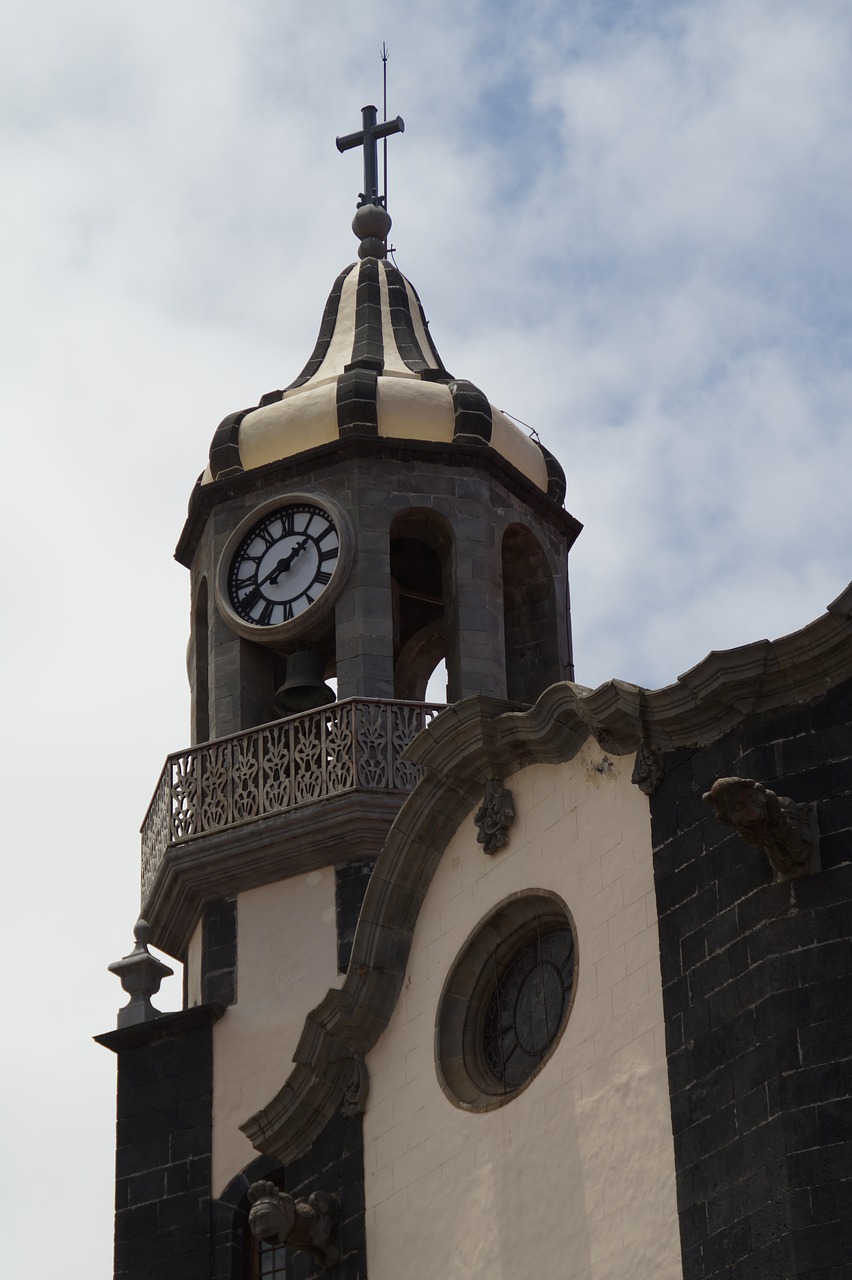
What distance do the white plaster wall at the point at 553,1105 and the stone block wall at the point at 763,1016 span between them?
0.34 m

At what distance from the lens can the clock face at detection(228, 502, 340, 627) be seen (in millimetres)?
25859

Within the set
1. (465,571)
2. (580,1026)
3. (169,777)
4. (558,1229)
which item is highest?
(465,571)

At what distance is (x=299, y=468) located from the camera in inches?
1043

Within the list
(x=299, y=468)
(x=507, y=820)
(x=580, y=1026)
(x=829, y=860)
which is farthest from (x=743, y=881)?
(x=299, y=468)

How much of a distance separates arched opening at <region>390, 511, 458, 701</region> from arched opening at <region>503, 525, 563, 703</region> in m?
0.71

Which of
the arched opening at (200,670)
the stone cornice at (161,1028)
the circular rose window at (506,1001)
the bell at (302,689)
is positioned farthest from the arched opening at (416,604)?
the circular rose window at (506,1001)

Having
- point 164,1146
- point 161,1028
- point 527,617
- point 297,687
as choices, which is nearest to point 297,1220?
point 164,1146

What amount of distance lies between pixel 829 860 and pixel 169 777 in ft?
34.3

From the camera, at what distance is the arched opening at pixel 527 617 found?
1041 inches

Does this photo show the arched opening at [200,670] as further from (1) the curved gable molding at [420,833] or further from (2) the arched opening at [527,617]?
(1) the curved gable molding at [420,833]

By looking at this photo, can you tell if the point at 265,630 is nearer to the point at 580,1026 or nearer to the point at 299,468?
the point at 299,468

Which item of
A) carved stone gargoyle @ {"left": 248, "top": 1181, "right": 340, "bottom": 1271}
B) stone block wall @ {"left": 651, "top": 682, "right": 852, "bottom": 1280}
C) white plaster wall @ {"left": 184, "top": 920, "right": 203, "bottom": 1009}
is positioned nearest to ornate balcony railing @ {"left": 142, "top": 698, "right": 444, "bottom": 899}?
white plaster wall @ {"left": 184, "top": 920, "right": 203, "bottom": 1009}

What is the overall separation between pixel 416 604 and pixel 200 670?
8.58ft

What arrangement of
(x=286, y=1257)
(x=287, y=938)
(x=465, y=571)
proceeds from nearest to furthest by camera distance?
(x=286, y=1257)
(x=287, y=938)
(x=465, y=571)
